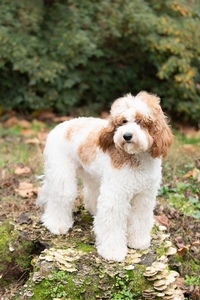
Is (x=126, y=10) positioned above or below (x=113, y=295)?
above

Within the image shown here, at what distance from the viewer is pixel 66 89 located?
8.69 meters

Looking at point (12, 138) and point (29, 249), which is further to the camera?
point (12, 138)

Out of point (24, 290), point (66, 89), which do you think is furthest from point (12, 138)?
point (24, 290)

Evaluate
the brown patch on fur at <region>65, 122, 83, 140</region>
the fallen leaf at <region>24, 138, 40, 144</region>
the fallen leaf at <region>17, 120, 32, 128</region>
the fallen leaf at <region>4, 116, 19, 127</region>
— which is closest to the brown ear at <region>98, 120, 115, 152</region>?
the brown patch on fur at <region>65, 122, 83, 140</region>

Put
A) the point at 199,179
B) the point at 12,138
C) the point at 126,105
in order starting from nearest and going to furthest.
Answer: the point at 126,105 < the point at 199,179 < the point at 12,138

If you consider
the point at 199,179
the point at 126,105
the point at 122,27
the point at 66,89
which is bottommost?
the point at 66,89

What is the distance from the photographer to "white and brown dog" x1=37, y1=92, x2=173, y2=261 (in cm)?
346

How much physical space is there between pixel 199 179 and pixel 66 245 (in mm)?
2278

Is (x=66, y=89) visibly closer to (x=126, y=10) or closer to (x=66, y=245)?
(x=126, y=10)

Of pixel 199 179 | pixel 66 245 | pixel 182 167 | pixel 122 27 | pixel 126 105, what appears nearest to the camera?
pixel 126 105

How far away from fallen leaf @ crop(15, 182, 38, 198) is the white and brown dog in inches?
34.8

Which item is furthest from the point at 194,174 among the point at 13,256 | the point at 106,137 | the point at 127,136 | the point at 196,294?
the point at 127,136

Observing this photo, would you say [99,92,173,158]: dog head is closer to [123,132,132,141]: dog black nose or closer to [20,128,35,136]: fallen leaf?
[123,132,132,141]: dog black nose

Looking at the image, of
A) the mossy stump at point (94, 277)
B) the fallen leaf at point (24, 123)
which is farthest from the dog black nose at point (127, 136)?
the fallen leaf at point (24, 123)
